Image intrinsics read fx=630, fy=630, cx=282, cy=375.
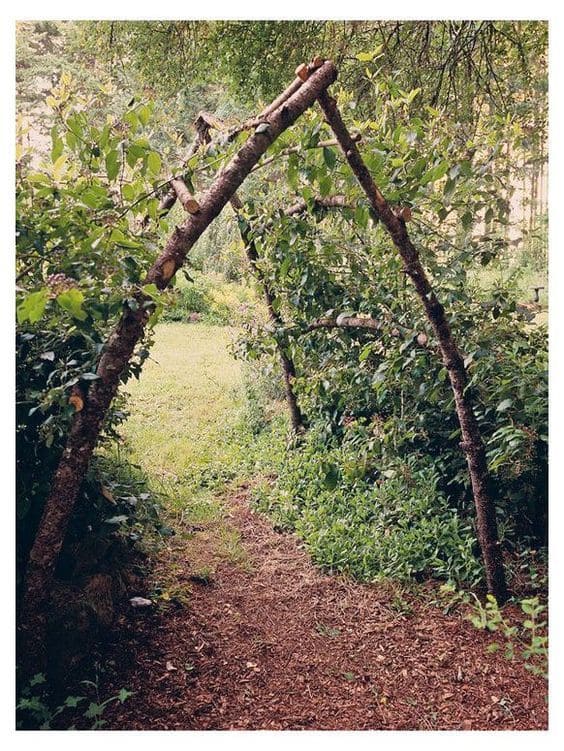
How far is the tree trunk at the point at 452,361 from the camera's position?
5.32 ft

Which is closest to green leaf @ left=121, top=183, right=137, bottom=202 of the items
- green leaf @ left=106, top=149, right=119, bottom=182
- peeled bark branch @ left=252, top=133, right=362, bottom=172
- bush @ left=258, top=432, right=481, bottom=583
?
green leaf @ left=106, top=149, right=119, bottom=182

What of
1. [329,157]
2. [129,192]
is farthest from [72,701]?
[329,157]

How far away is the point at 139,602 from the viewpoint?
199 cm

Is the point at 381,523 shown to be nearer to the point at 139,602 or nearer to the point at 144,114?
the point at 139,602

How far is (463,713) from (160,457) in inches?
90.7

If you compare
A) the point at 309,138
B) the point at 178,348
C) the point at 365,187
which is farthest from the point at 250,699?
the point at 178,348

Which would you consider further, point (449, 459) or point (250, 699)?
point (449, 459)

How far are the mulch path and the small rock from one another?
3 centimetres

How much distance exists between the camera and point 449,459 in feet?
7.98

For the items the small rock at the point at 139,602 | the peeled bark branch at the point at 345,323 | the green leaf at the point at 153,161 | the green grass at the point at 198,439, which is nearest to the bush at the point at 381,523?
the green grass at the point at 198,439

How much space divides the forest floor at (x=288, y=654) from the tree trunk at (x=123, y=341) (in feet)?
1.21

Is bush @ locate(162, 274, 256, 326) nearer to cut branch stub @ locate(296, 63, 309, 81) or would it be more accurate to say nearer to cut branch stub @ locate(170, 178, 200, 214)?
cut branch stub @ locate(170, 178, 200, 214)
